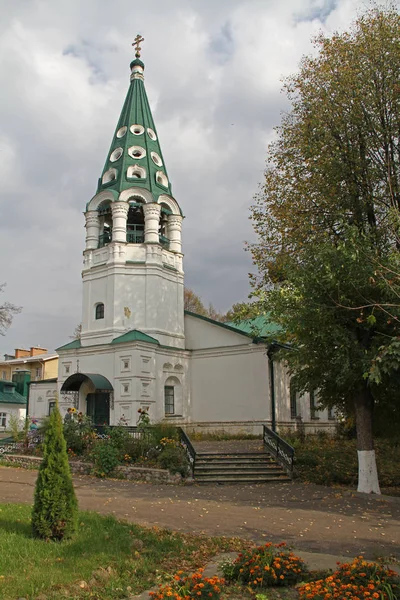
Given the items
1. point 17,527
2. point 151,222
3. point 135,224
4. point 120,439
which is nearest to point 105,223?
point 135,224

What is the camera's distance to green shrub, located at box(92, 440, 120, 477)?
15820mm

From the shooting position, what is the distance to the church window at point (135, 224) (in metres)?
27.1

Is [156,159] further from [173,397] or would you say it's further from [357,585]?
[357,585]

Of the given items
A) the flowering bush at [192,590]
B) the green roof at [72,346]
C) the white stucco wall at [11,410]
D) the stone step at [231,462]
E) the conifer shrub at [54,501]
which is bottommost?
the flowering bush at [192,590]

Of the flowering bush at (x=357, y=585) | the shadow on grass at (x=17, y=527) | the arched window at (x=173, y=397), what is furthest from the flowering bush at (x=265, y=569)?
the arched window at (x=173, y=397)

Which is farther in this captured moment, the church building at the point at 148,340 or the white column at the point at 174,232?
the white column at the point at 174,232

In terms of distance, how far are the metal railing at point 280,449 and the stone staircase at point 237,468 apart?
17 centimetres

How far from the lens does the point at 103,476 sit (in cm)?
1574

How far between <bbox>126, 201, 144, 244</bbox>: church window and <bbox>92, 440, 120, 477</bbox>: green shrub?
43.4 feet

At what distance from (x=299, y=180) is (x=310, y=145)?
4.48 ft

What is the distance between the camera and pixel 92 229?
2744 centimetres

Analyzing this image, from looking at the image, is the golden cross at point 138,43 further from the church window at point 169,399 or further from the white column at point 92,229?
the church window at point 169,399

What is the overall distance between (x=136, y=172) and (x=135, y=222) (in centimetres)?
267

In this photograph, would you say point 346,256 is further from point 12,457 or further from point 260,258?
point 12,457
